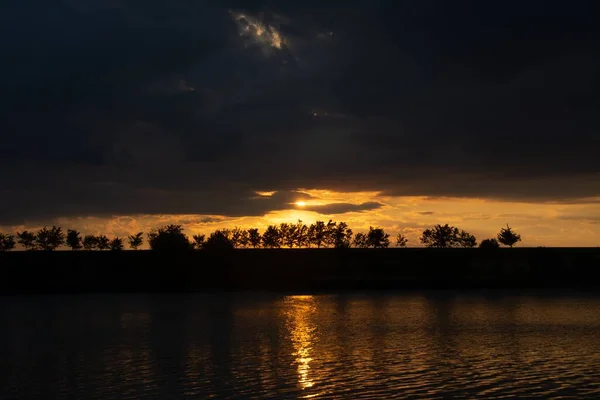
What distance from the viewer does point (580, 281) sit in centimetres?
14612

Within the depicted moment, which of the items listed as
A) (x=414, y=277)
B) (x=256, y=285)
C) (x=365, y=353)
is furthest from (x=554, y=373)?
(x=414, y=277)

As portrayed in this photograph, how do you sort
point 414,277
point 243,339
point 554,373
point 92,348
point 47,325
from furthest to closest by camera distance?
point 414,277 → point 47,325 → point 243,339 → point 92,348 → point 554,373

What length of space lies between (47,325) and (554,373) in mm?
53274

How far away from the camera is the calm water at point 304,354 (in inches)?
1319

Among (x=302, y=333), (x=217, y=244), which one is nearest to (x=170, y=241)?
(x=217, y=244)

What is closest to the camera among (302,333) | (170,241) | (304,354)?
(304,354)

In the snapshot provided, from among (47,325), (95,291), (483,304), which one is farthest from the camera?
(95,291)

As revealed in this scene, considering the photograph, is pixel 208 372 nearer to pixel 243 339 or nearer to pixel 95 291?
pixel 243 339

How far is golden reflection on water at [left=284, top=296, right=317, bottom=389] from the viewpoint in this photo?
124ft

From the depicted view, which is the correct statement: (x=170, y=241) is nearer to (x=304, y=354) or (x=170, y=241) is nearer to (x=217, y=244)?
(x=217, y=244)

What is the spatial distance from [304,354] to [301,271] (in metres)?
126

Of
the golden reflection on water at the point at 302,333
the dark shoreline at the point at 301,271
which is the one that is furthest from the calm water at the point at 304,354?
the dark shoreline at the point at 301,271

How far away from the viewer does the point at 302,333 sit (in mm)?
58500

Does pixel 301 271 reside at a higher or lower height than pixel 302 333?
higher
